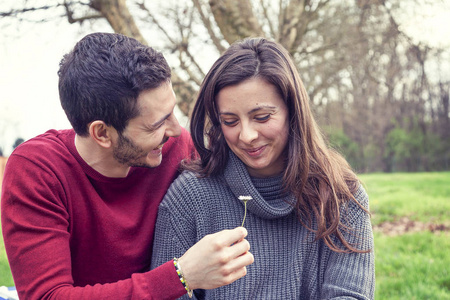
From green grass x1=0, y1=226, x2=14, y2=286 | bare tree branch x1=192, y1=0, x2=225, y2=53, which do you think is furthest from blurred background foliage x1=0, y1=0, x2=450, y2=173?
green grass x1=0, y1=226, x2=14, y2=286

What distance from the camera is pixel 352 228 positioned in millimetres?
2219

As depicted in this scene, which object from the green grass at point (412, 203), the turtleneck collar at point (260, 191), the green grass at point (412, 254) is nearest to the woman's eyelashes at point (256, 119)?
the turtleneck collar at point (260, 191)

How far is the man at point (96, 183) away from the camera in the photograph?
6.09ft

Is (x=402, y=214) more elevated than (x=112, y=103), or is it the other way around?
(x=112, y=103)

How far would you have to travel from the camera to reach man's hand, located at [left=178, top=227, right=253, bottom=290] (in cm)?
168

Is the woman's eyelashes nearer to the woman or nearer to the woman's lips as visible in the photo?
the woman

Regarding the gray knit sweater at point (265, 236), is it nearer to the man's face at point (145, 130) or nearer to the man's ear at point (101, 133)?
the man's face at point (145, 130)

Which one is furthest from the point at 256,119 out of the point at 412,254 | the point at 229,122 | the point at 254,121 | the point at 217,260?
the point at 412,254

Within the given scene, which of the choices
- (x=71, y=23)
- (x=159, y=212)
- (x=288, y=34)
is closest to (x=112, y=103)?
(x=159, y=212)

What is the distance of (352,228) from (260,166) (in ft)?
1.79

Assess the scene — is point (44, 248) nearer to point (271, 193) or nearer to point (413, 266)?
point (271, 193)

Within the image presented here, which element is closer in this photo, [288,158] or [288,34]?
[288,158]

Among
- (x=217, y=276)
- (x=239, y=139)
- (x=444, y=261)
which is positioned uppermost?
(x=239, y=139)

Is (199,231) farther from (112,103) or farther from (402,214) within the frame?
(402,214)
